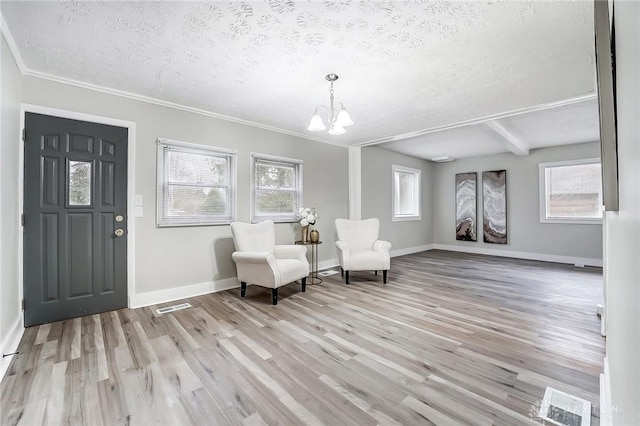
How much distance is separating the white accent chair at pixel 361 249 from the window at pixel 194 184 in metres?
1.70

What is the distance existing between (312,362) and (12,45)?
3325mm

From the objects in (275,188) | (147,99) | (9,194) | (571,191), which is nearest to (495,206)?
(571,191)

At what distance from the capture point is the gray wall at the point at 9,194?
2.04m

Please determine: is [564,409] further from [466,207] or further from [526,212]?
[466,207]

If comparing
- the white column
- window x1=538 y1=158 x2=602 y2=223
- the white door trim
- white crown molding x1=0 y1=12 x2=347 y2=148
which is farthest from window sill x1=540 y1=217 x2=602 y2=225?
the white door trim

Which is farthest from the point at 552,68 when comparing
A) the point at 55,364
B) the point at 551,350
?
the point at 55,364

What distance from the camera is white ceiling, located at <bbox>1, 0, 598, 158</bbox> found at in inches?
73.0

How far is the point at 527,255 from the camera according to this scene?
6203 millimetres

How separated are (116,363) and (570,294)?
4860 mm

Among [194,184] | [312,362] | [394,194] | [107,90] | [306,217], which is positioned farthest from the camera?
[394,194]

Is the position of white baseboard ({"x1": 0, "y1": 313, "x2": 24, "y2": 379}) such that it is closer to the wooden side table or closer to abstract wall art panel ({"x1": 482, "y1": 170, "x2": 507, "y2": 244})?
the wooden side table

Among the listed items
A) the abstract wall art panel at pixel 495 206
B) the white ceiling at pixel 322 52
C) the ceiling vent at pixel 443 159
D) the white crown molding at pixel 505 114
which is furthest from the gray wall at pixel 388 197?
the white ceiling at pixel 322 52

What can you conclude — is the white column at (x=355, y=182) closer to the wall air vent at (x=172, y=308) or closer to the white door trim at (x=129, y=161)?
the wall air vent at (x=172, y=308)

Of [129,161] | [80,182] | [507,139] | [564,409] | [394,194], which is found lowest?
[564,409]
